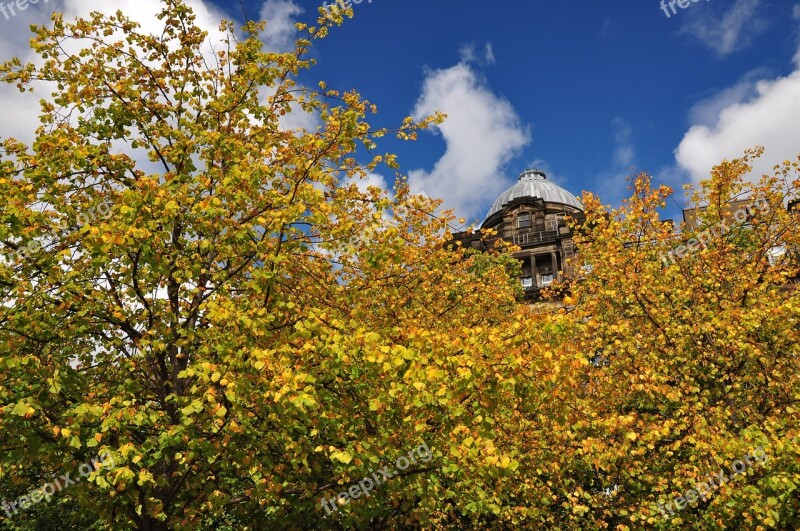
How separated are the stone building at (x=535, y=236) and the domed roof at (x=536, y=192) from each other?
11.1 ft

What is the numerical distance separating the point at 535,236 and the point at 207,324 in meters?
46.6

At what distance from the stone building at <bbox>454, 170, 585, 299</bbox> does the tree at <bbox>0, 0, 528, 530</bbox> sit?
3877 centimetres

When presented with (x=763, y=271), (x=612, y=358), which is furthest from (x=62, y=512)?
(x=763, y=271)

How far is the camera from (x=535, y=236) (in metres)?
52.8

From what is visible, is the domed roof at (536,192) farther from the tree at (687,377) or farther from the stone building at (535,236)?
the tree at (687,377)

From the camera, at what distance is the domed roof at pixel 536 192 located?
210ft

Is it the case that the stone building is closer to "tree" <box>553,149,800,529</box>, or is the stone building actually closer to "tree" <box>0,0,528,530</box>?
"tree" <box>553,149,800,529</box>

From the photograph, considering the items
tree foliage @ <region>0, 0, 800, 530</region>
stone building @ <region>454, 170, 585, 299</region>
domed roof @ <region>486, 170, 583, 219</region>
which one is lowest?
tree foliage @ <region>0, 0, 800, 530</region>

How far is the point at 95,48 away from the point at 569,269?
4437cm

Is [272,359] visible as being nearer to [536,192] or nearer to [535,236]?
[535,236]

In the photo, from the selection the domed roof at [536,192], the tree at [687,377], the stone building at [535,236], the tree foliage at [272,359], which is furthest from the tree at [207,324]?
the domed roof at [536,192]

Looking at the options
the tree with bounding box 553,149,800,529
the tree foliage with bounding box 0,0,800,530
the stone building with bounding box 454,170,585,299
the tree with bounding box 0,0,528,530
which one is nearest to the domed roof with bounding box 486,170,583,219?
the stone building with bounding box 454,170,585,299

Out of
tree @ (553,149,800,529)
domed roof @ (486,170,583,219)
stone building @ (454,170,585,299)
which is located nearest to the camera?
tree @ (553,149,800,529)

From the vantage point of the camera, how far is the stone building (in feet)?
168
